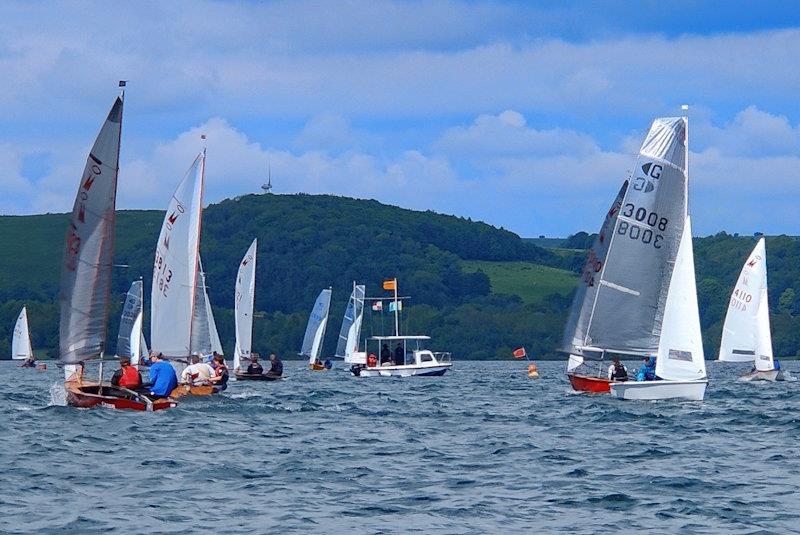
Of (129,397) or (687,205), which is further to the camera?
(687,205)

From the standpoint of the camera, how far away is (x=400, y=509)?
20547 millimetres

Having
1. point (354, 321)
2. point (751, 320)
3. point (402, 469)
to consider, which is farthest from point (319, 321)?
point (402, 469)

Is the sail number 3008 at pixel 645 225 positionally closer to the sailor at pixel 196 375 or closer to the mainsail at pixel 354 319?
the sailor at pixel 196 375

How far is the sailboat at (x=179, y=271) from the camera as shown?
1932 inches

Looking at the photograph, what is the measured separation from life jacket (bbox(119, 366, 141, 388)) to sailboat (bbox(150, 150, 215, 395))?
1141 centimetres

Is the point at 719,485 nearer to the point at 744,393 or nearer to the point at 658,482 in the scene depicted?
the point at 658,482

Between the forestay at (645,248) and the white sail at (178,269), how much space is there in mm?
13997

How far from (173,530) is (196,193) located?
1267 inches

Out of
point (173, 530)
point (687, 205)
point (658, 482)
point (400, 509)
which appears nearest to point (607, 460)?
point (658, 482)

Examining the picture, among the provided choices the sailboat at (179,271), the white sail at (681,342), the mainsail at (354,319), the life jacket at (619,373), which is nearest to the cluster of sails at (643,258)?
the life jacket at (619,373)

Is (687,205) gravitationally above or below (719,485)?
above

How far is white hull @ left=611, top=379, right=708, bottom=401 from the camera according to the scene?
38938mm

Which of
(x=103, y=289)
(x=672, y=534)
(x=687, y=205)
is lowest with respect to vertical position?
(x=672, y=534)

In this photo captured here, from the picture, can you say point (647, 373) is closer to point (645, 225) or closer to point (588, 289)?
point (645, 225)
